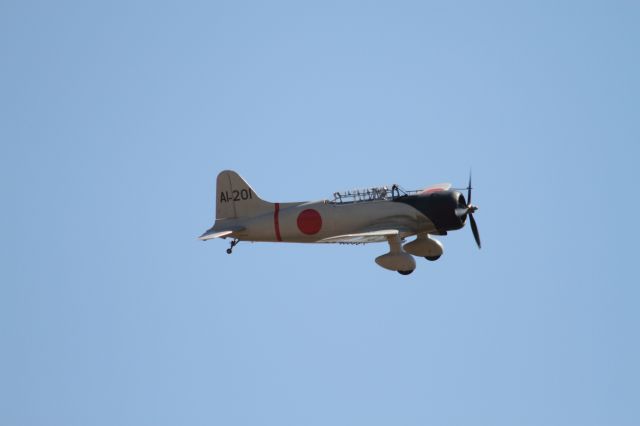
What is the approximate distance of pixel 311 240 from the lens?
3344cm

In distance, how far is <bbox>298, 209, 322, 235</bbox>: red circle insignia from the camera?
3300cm

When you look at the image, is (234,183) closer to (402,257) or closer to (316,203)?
(316,203)

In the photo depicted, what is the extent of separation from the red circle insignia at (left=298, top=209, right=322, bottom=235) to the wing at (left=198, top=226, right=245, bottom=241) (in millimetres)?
1871

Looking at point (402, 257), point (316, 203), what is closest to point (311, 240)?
point (316, 203)

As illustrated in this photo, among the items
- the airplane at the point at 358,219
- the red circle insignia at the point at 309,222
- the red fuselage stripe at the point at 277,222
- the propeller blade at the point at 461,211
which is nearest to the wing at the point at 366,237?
the airplane at the point at 358,219

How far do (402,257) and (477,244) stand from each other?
2.96 meters

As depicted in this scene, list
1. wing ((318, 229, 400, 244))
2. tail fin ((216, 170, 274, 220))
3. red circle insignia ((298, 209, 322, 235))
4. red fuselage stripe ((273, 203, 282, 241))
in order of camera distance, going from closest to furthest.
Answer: wing ((318, 229, 400, 244))
red circle insignia ((298, 209, 322, 235))
red fuselage stripe ((273, 203, 282, 241))
tail fin ((216, 170, 274, 220))

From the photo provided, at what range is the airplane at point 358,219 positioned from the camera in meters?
31.8

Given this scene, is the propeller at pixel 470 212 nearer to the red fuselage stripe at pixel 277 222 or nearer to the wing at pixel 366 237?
the wing at pixel 366 237

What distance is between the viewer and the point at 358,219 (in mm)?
32625

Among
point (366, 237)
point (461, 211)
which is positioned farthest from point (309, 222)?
point (461, 211)

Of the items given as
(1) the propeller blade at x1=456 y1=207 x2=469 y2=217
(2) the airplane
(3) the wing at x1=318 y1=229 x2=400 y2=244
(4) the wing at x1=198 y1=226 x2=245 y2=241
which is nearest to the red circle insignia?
(2) the airplane

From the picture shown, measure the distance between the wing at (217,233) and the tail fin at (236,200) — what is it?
49 cm

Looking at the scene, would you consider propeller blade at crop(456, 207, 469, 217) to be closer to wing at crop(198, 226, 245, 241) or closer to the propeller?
the propeller
